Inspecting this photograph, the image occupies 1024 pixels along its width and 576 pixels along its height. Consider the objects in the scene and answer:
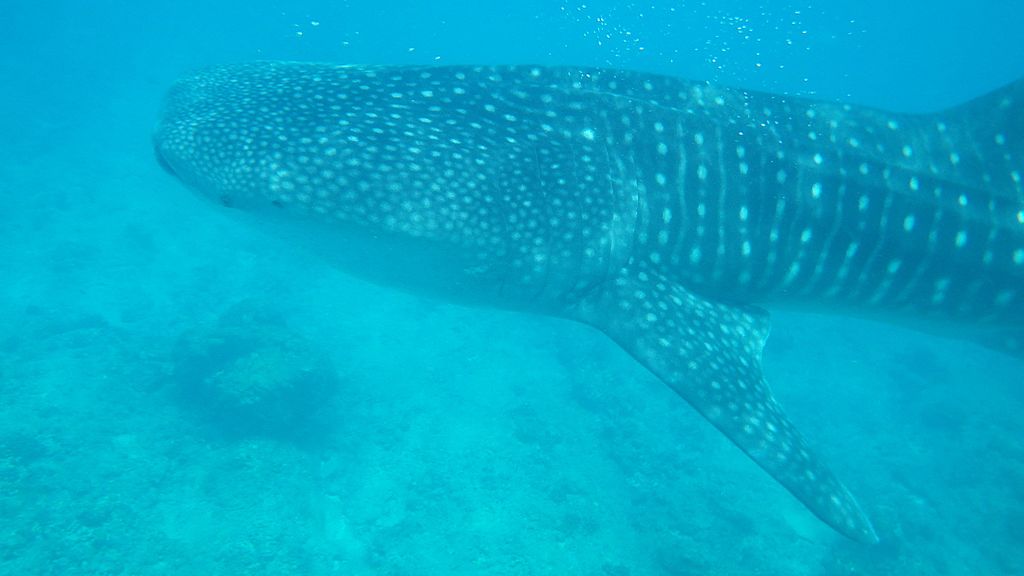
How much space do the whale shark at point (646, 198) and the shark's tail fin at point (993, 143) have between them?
0.06 feet

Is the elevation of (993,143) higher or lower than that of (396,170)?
higher

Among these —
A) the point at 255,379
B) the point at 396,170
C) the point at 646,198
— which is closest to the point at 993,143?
the point at 646,198

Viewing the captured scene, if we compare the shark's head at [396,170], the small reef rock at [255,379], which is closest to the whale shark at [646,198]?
the shark's head at [396,170]

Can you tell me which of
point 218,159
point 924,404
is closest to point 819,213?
point 218,159

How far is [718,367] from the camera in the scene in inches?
185

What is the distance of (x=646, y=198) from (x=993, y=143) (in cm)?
337

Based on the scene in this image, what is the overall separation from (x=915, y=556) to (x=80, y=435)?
1282 centimetres

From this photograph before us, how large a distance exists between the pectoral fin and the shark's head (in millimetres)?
405

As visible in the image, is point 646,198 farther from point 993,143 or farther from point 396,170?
point 993,143

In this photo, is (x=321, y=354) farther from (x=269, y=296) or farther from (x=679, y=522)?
(x=679, y=522)

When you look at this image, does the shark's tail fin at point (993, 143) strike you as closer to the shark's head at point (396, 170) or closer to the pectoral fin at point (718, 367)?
the pectoral fin at point (718, 367)

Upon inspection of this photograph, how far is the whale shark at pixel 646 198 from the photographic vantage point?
4.28 metres

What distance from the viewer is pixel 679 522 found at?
8516 mm

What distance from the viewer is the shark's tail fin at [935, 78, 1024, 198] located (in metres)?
5.14
